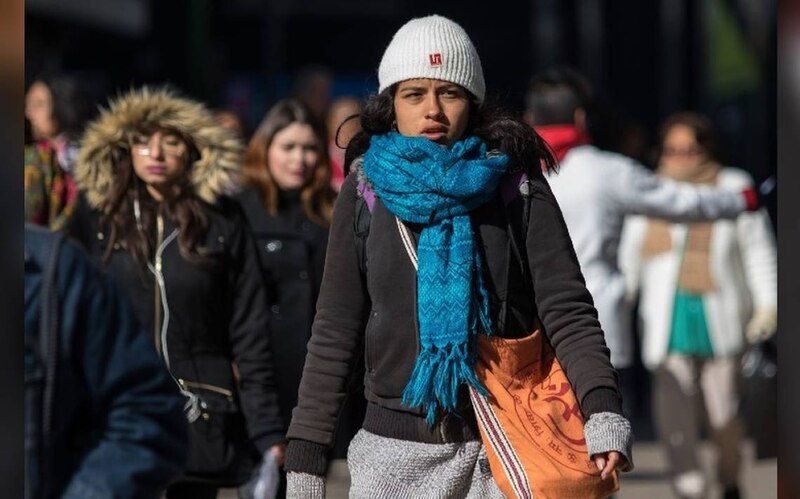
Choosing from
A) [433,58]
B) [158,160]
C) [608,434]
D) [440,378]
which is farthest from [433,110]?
[158,160]

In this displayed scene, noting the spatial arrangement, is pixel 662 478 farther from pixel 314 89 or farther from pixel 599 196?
pixel 314 89

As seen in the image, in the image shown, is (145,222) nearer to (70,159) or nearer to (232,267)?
(232,267)

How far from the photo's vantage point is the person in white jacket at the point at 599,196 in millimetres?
7027

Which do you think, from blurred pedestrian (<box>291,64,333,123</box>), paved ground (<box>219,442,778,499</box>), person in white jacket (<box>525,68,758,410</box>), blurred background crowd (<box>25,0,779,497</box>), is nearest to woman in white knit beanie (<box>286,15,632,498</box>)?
blurred background crowd (<box>25,0,779,497</box>)

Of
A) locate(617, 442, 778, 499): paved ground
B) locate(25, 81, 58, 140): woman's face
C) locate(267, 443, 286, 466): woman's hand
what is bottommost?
locate(617, 442, 778, 499): paved ground

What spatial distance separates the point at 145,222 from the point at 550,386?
7.34 feet

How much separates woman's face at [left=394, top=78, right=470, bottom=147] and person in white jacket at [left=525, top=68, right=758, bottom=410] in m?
2.58

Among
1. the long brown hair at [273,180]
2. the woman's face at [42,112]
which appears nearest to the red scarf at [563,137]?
the long brown hair at [273,180]

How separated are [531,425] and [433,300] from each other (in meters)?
0.34

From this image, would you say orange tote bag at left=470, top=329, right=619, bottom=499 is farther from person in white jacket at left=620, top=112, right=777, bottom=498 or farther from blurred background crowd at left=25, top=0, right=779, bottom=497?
person in white jacket at left=620, top=112, right=777, bottom=498

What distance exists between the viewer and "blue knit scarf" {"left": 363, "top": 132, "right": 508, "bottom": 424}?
13.5 feet

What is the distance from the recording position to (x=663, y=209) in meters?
7.24

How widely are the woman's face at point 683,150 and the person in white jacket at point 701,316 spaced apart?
0.48m

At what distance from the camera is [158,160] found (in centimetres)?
618
